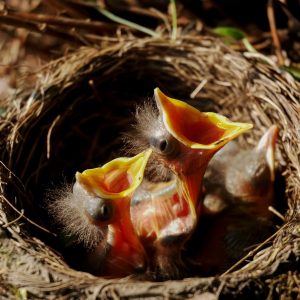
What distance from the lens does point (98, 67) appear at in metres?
2.63

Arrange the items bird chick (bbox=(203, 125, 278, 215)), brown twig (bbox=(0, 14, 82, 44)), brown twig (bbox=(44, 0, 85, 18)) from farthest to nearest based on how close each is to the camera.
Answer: brown twig (bbox=(44, 0, 85, 18)) < brown twig (bbox=(0, 14, 82, 44)) < bird chick (bbox=(203, 125, 278, 215))

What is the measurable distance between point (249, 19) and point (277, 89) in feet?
2.75

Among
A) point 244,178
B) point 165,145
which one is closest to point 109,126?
point 244,178

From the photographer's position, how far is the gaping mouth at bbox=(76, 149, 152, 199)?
1.97 metres

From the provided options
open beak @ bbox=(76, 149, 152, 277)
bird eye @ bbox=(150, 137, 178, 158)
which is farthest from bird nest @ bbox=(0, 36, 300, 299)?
bird eye @ bbox=(150, 137, 178, 158)

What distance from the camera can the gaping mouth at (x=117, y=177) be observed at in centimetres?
197

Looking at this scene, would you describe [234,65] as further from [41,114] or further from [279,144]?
[41,114]

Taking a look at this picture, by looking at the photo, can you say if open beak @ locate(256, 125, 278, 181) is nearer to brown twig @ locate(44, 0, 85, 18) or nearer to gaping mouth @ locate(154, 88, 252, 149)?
gaping mouth @ locate(154, 88, 252, 149)

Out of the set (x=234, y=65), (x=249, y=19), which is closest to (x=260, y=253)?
(x=234, y=65)

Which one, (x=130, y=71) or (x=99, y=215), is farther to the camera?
(x=130, y=71)

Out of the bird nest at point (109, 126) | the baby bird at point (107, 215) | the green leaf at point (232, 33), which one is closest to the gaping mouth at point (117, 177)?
the baby bird at point (107, 215)

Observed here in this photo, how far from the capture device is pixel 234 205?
2.42 m

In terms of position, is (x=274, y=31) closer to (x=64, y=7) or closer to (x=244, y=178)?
(x=244, y=178)

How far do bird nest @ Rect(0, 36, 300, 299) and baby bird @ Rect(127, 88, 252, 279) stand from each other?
0.68 ft
